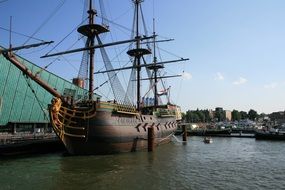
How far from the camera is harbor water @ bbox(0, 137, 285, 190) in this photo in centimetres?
2056

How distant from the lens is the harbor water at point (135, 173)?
2056 centimetres

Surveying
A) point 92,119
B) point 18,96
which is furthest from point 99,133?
point 18,96

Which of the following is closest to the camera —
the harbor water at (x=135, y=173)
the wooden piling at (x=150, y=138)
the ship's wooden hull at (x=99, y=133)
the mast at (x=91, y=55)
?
the harbor water at (x=135, y=173)

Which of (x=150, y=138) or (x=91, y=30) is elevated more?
(x=91, y=30)

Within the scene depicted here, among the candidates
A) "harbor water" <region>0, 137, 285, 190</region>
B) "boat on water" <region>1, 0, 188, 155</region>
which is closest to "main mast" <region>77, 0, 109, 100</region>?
"boat on water" <region>1, 0, 188, 155</region>

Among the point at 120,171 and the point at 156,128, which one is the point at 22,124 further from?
the point at 120,171

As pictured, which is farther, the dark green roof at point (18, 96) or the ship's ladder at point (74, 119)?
the dark green roof at point (18, 96)

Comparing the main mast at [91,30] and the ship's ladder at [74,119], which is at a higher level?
the main mast at [91,30]

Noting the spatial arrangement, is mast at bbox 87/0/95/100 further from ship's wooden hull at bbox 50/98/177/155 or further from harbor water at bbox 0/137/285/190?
harbor water at bbox 0/137/285/190

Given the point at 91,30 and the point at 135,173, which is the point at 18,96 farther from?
the point at 135,173

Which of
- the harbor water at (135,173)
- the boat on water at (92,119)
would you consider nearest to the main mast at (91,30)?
the boat on water at (92,119)

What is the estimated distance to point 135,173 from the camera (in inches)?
952

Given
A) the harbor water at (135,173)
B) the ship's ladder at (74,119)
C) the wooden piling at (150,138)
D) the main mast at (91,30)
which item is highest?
the main mast at (91,30)

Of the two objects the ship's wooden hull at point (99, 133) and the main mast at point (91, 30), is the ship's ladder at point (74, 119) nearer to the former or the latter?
the ship's wooden hull at point (99, 133)
